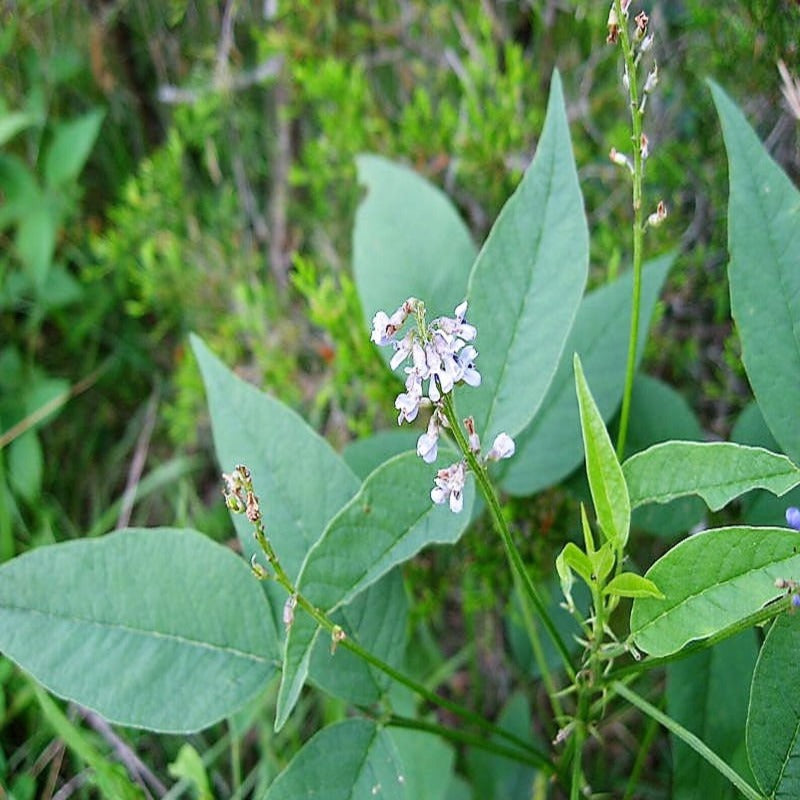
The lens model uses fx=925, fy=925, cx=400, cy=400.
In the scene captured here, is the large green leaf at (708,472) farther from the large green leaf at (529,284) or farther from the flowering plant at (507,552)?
the large green leaf at (529,284)

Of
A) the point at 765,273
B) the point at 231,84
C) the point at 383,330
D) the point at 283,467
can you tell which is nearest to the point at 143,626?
the point at 283,467

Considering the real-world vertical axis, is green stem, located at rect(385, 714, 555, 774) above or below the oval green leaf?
below

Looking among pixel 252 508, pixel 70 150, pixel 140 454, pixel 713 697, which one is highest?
pixel 70 150

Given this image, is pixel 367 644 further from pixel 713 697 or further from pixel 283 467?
pixel 713 697

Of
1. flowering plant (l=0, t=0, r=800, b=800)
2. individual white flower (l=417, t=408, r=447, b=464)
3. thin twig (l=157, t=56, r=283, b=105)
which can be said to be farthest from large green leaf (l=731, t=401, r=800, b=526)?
thin twig (l=157, t=56, r=283, b=105)

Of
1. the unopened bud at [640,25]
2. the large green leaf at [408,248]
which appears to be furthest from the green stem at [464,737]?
the unopened bud at [640,25]

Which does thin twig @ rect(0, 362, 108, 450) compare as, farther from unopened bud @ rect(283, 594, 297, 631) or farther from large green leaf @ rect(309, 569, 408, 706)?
unopened bud @ rect(283, 594, 297, 631)

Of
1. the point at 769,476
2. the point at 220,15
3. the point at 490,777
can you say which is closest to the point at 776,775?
the point at 769,476
